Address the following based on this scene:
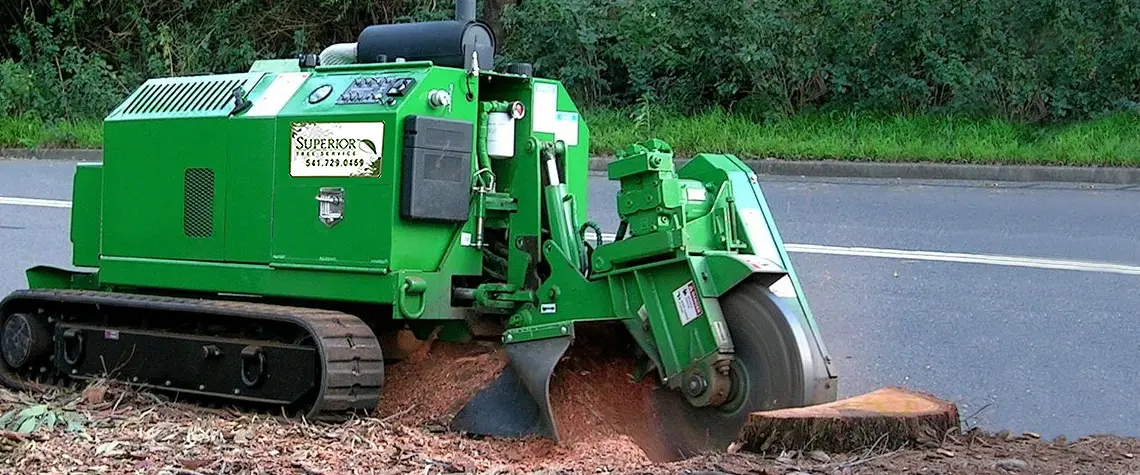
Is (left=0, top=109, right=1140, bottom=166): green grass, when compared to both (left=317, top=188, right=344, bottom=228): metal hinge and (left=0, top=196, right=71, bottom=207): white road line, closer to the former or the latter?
(left=0, top=196, right=71, bottom=207): white road line

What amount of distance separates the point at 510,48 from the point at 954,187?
7596 mm

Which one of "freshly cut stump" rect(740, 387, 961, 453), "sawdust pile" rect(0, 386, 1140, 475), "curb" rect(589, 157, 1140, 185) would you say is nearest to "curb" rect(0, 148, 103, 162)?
"curb" rect(589, 157, 1140, 185)

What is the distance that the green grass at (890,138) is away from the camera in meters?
15.1

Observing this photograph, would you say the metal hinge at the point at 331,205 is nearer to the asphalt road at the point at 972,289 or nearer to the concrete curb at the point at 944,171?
the asphalt road at the point at 972,289

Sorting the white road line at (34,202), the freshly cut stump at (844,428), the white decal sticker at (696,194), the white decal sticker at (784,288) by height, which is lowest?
the freshly cut stump at (844,428)

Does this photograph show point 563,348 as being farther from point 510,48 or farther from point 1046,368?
point 510,48

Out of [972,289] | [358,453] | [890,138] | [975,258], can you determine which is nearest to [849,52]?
[890,138]

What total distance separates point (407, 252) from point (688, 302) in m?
1.35

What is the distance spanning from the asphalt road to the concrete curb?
0.39 meters

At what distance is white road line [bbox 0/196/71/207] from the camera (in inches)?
574

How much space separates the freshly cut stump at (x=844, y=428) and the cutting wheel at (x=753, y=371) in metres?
0.25

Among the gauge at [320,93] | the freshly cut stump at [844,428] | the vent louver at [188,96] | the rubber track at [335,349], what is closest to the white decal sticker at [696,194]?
the freshly cut stump at [844,428]

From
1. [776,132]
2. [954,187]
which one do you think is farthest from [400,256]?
[776,132]

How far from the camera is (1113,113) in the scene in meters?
16.3
